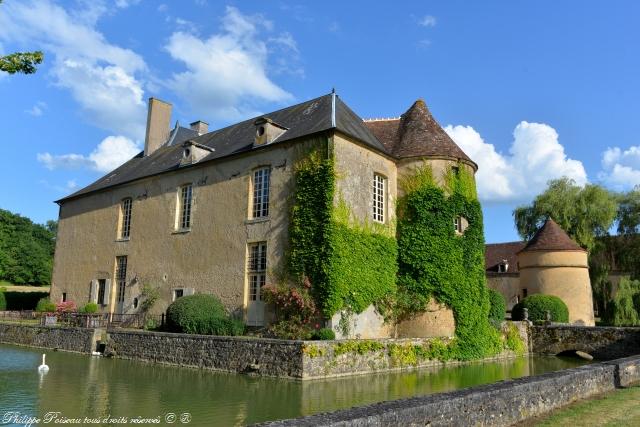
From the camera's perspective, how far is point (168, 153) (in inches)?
1014

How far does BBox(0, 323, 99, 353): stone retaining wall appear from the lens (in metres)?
18.5

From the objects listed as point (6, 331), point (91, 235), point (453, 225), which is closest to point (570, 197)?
point (453, 225)

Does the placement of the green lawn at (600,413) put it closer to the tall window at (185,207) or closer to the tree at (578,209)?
the tall window at (185,207)

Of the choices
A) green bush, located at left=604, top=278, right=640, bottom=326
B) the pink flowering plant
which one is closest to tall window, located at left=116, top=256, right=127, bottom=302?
the pink flowering plant

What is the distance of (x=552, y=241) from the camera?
28.3 m

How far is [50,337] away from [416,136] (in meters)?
16.3

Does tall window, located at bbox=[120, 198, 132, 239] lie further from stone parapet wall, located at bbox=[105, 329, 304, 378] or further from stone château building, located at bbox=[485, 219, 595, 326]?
stone château building, located at bbox=[485, 219, 595, 326]

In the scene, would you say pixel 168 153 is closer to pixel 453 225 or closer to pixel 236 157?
pixel 236 157

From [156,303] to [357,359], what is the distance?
1109 centimetres

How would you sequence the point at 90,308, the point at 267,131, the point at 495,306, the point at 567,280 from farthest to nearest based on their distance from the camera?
the point at 567,280 < the point at 90,308 < the point at 495,306 < the point at 267,131

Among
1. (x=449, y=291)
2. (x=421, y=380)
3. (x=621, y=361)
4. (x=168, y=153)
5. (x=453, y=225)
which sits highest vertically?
(x=168, y=153)

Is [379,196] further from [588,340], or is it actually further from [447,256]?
[588,340]

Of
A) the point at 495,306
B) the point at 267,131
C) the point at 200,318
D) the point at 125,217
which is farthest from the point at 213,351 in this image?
the point at 495,306

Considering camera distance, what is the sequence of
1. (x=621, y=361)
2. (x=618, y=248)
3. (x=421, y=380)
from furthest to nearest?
(x=618, y=248), (x=421, y=380), (x=621, y=361)
